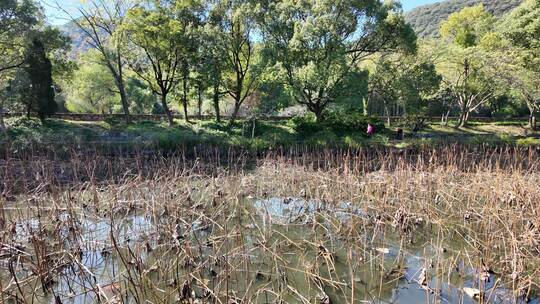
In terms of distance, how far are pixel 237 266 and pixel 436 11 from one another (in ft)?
340

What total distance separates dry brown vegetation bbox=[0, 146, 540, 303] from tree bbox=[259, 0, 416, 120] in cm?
1023

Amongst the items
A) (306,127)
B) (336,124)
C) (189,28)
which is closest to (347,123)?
(336,124)

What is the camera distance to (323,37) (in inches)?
736

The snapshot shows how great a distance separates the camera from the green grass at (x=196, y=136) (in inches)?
637

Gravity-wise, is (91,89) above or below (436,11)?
below

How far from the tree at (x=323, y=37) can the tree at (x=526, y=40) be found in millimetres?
4489

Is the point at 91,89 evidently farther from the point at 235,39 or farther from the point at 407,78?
the point at 407,78

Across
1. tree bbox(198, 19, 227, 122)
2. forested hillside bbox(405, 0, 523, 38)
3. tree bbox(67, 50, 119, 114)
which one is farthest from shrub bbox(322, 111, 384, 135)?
forested hillside bbox(405, 0, 523, 38)

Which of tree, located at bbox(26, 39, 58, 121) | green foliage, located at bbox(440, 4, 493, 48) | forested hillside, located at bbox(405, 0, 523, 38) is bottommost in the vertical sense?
tree, located at bbox(26, 39, 58, 121)

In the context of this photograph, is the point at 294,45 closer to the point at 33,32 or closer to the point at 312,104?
the point at 312,104

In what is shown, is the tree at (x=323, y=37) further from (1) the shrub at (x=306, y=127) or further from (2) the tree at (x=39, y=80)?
(2) the tree at (x=39, y=80)

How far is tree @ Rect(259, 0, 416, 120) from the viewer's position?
1817 cm

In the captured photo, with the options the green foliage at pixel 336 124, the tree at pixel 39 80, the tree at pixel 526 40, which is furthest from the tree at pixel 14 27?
the tree at pixel 526 40

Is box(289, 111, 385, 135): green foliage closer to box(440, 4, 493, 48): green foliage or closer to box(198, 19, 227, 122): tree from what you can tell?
box(198, 19, 227, 122): tree
